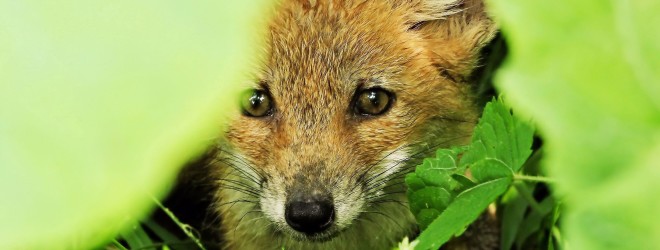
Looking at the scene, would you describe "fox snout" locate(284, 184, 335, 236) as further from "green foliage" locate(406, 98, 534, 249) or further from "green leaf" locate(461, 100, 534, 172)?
"green leaf" locate(461, 100, 534, 172)

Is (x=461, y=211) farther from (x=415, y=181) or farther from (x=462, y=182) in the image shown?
(x=415, y=181)

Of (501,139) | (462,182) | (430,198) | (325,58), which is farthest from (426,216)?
(325,58)

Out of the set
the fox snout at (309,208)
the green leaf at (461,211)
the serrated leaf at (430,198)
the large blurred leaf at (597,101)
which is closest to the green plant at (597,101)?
the large blurred leaf at (597,101)

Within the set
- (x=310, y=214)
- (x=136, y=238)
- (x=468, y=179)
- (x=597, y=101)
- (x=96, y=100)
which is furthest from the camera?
(x=136, y=238)

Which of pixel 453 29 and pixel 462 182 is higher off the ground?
pixel 453 29

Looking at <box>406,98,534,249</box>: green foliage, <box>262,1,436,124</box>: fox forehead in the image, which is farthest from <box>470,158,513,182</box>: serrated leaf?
<box>262,1,436,124</box>: fox forehead

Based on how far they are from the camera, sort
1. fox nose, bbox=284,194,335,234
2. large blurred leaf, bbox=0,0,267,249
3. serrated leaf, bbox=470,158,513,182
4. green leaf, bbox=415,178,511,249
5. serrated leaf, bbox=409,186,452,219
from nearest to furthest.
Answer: large blurred leaf, bbox=0,0,267,249, green leaf, bbox=415,178,511,249, serrated leaf, bbox=470,158,513,182, serrated leaf, bbox=409,186,452,219, fox nose, bbox=284,194,335,234

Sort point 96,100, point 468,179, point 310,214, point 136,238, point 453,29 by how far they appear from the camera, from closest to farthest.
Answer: point 96,100
point 468,179
point 310,214
point 136,238
point 453,29

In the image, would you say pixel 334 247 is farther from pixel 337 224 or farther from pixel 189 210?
pixel 189 210
